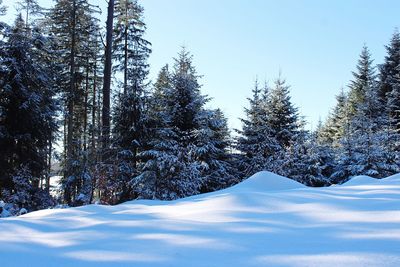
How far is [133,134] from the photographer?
12000mm

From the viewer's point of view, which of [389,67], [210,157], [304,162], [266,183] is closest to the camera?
[266,183]

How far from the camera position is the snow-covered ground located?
214cm

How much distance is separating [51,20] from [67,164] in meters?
11.9

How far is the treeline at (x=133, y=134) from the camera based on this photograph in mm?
10094

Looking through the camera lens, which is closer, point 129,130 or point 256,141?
point 129,130

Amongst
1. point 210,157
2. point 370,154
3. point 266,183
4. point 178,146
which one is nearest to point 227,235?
point 266,183

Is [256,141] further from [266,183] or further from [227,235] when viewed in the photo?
[227,235]

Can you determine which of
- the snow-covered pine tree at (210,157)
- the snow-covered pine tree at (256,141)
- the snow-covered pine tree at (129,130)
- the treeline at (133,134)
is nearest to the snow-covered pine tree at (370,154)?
the treeline at (133,134)

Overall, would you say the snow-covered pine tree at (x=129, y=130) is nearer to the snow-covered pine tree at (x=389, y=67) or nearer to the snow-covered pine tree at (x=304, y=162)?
the snow-covered pine tree at (x=304, y=162)

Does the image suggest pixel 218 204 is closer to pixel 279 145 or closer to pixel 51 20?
pixel 279 145

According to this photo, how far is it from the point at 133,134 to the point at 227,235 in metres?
9.67

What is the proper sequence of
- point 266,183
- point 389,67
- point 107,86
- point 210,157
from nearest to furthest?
point 266,183 → point 107,86 → point 210,157 → point 389,67

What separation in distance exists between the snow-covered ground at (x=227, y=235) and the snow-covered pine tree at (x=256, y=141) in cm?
1096

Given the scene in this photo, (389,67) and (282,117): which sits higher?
(389,67)
